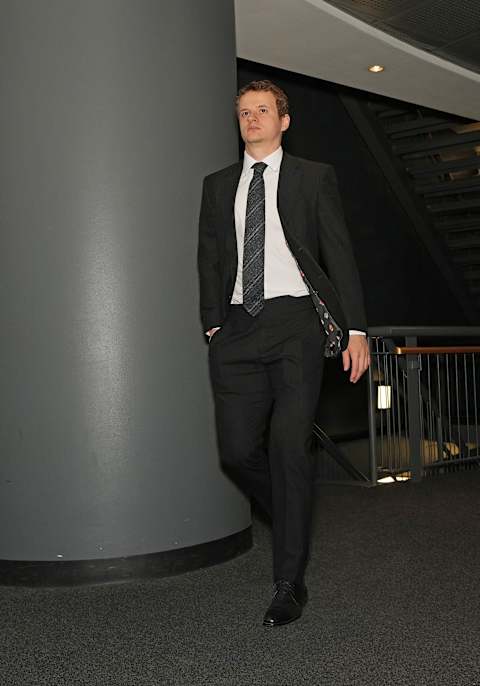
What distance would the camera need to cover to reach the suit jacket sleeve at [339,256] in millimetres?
2895

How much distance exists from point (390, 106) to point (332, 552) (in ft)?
23.4

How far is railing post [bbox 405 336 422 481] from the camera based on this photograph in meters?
6.20


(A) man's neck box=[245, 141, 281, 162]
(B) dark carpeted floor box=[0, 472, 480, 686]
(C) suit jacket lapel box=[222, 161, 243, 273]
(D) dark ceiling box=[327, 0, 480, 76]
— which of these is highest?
(D) dark ceiling box=[327, 0, 480, 76]

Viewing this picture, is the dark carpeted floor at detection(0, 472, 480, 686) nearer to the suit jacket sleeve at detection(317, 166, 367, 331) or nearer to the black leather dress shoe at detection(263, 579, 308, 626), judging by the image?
the black leather dress shoe at detection(263, 579, 308, 626)

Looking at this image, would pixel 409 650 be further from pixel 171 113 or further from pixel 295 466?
pixel 171 113

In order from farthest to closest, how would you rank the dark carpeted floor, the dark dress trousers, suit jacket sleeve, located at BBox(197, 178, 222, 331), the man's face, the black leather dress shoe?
suit jacket sleeve, located at BBox(197, 178, 222, 331), the man's face, the dark dress trousers, the black leather dress shoe, the dark carpeted floor

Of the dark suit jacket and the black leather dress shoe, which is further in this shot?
the dark suit jacket

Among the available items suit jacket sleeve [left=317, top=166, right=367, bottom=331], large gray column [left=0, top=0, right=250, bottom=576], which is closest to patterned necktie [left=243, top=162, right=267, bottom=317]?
suit jacket sleeve [left=317, top=166, right=367, bottom=331]

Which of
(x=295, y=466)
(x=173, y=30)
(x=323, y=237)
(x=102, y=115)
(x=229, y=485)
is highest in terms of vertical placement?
(x=173, y=30)

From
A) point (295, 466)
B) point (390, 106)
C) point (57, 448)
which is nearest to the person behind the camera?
point (295, 466)

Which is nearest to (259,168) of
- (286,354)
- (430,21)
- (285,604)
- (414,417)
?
(286,354)

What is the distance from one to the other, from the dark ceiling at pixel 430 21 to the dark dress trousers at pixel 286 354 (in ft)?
8.90

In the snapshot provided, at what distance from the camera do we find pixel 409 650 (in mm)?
2432

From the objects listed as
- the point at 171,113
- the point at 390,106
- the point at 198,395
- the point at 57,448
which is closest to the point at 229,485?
the point at 198,395
